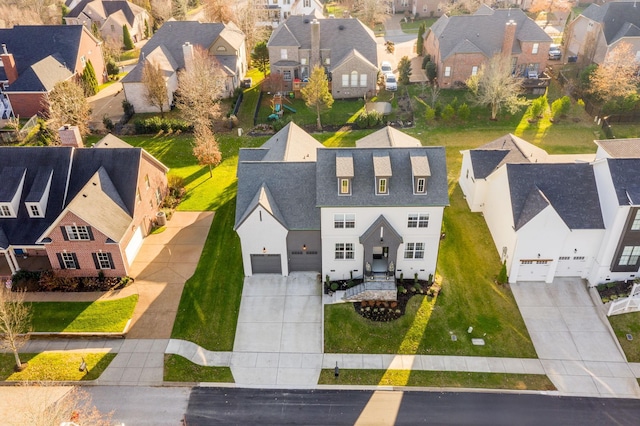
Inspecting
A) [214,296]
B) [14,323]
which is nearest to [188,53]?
[214,296]

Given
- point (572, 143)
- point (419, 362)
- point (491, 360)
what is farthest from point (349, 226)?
point (572, 143)

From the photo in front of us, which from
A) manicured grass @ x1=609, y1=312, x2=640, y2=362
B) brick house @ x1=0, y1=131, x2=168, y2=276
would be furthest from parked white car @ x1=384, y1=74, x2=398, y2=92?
manicured grass @ x1=609, y1=312, x2=640, y2=362

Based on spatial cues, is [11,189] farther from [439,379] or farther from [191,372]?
[439,379]

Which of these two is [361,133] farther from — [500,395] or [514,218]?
[500,395]

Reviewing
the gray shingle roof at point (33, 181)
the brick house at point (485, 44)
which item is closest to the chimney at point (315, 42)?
the brick house at point (485, 44)

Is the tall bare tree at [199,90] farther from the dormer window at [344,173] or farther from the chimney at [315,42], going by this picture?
the dormer window at [344,173]
